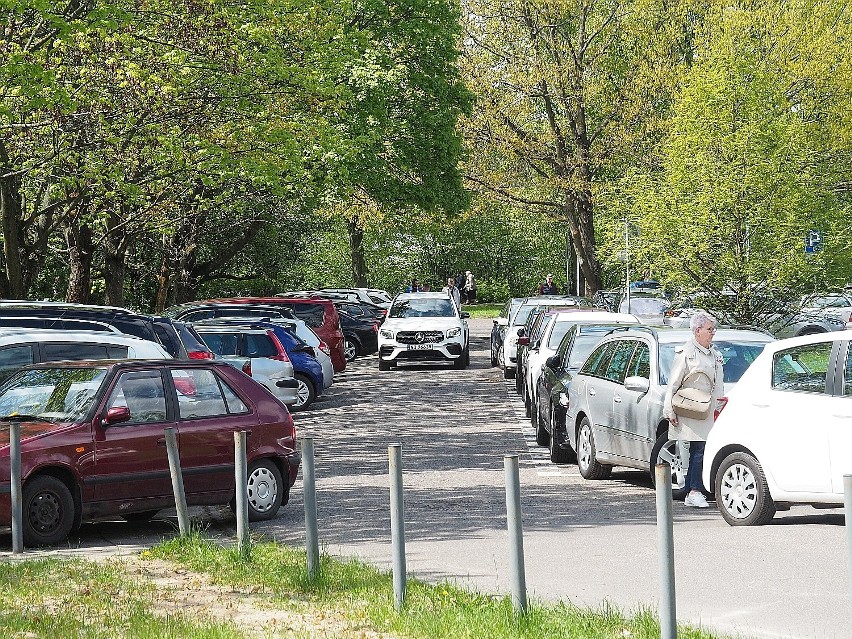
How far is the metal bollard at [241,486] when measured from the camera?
9344 mm

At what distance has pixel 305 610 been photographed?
25.0 ft

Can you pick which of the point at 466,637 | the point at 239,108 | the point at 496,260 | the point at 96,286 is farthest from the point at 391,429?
the point at 496,260

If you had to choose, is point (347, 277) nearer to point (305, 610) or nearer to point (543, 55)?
point (543, 55)

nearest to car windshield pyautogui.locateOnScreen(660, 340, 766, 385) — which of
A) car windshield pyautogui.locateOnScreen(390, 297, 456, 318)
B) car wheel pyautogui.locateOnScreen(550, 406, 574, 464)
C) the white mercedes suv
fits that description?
car wheel pyautogui.locateOnScreen(550, 406, 574, 464)

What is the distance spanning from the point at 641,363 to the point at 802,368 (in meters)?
3.00

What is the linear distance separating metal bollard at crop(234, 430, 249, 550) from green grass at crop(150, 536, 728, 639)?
0.14 metres

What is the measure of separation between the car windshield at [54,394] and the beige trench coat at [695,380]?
5034mm

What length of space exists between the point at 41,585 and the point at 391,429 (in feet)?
38.0

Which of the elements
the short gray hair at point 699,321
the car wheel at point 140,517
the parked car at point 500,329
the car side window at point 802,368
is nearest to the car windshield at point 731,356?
the short gray hair at point 699,321

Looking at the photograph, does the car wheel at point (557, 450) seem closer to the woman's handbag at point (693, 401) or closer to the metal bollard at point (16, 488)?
the woman's handbag at point (693, 401)

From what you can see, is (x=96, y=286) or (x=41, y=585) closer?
(x=41, y=585)

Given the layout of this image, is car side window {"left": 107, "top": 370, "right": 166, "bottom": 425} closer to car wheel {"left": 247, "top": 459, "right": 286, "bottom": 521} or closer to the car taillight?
car wheel {"left": 247, "top": 459, "right": 286, "bottom": 521}

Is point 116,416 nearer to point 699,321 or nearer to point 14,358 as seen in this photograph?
point 14,358

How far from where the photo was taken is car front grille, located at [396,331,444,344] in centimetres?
3266
